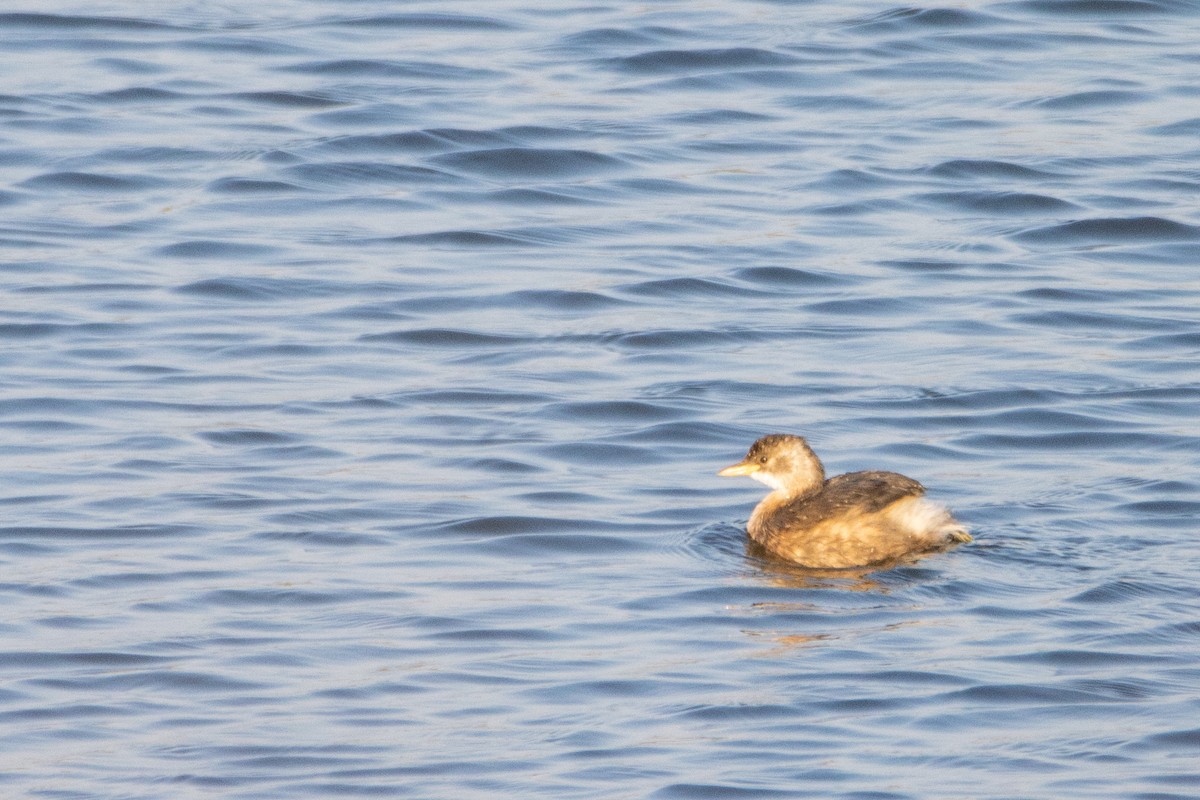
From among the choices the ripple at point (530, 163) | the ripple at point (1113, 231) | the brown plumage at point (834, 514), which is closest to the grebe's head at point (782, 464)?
the brown plumage at point (834, 514)

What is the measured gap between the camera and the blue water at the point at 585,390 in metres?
6.90

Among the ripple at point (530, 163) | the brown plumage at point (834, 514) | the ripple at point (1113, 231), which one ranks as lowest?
the brown plumage at point (834, 514)

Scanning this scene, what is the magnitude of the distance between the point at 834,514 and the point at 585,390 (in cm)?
203

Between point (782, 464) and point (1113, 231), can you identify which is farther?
point (1113, 231)

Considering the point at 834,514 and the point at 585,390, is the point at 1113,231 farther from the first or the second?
the point at 834,514

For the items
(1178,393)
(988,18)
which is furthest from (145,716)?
(988,18)

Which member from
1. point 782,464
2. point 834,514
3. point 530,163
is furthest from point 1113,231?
point 834,514

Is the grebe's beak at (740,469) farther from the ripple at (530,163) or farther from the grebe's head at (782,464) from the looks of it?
the ripple at (530,163)

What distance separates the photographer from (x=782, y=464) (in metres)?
9.41

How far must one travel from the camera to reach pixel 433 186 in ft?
48.1

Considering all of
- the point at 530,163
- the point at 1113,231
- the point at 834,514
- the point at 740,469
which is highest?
the point at 530,163

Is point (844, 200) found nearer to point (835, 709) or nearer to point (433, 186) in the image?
point (433, 186)

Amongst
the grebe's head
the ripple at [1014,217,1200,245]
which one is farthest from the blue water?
the grebe's head

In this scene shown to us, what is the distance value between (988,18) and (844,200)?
5.31 m
